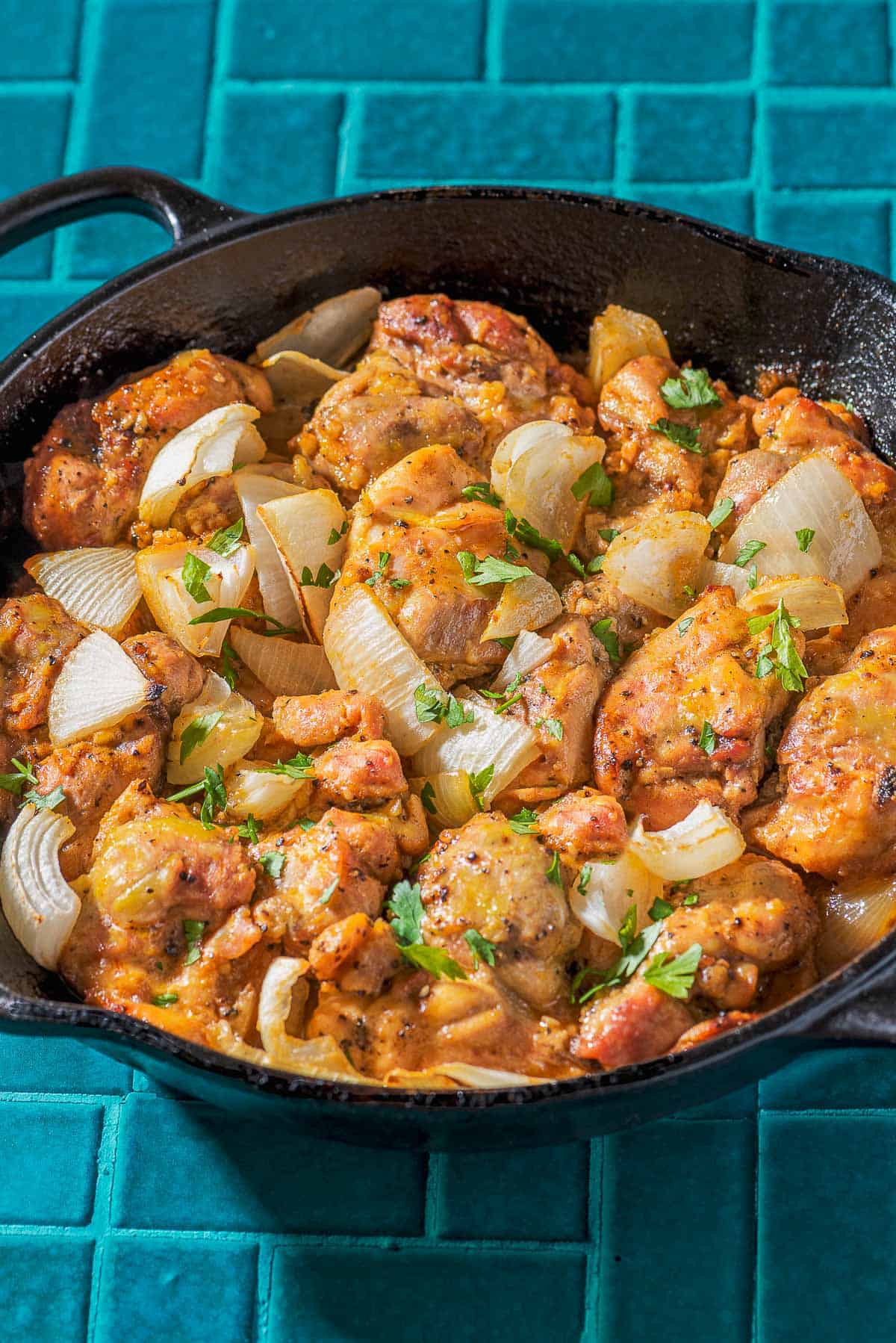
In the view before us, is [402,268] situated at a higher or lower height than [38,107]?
lower

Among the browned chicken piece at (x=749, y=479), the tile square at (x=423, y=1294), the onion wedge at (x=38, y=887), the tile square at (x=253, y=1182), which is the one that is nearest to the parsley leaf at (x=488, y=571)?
the browned chicken piece at (x=749, y=479)

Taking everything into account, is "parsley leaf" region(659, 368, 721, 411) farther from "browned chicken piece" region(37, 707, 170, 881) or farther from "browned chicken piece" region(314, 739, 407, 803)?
"browned chicken piece" region(37, 707, 170, 881)

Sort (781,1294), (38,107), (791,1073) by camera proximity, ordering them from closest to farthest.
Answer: (781,1294) → (791,1073) → (38,107)

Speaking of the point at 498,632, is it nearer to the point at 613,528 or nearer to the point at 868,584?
the point at 613,528

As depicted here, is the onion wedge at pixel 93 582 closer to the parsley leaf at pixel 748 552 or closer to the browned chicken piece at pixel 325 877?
the browned chicken piece at pixel 325 877

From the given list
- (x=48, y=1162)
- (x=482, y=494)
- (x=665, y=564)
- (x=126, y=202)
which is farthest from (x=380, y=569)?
(x=48, y=1162)

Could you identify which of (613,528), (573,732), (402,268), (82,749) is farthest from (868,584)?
(82,749)
